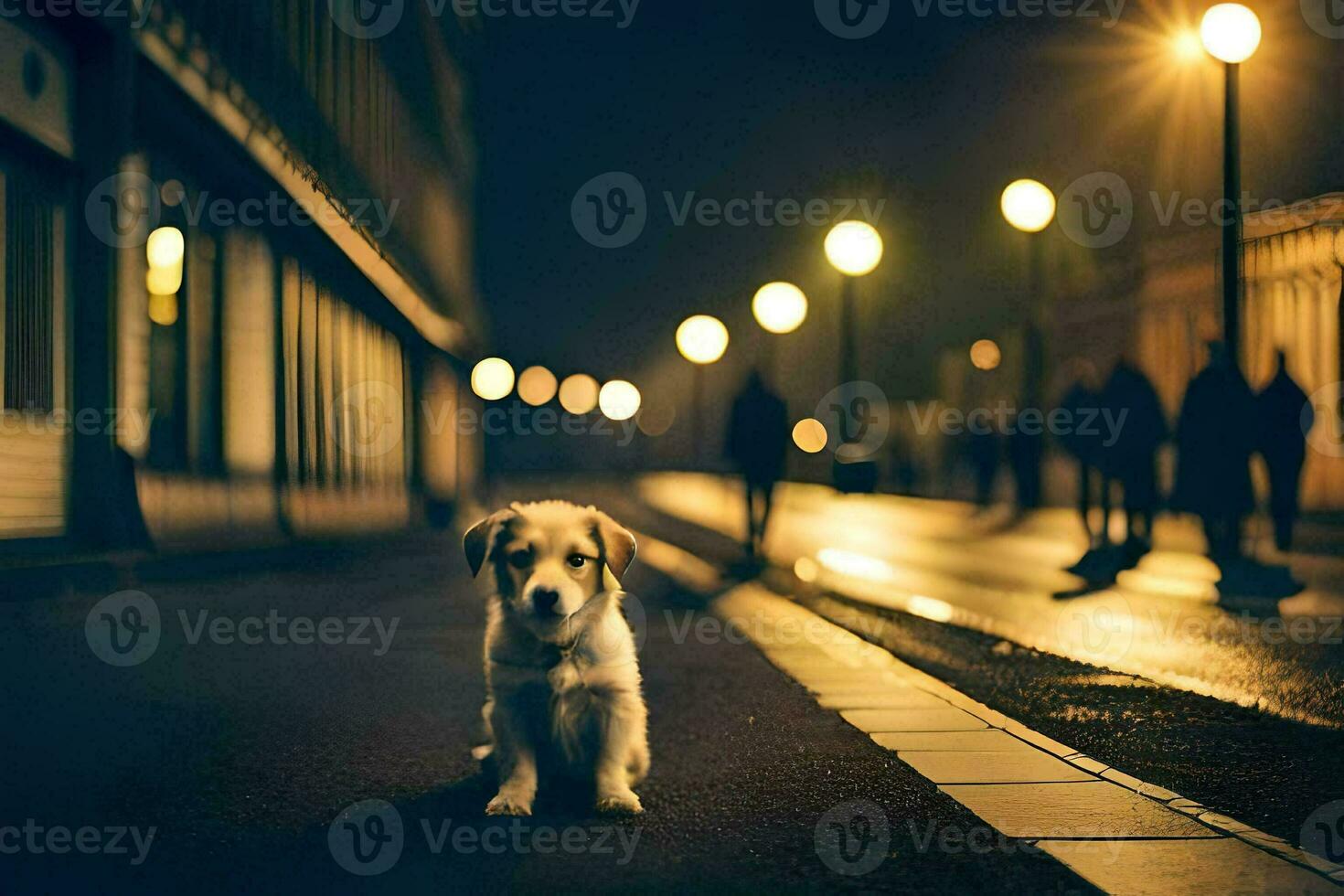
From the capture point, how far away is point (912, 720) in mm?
6035

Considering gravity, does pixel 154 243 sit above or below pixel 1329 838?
above

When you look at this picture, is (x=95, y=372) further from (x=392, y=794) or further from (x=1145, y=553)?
(x=1145, y=553)

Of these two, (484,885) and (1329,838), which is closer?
(484,885)

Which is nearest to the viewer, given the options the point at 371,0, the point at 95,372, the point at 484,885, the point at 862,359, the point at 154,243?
the point at 484,885

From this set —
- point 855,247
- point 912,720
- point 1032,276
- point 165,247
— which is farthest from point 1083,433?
point 165,247

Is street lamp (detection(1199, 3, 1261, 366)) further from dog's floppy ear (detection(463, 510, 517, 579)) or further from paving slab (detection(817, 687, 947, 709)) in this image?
dog's floppy ear (detection(463, 510, 517, 579))

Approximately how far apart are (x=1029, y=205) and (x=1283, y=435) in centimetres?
781

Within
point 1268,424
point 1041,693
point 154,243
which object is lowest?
point 1041,693

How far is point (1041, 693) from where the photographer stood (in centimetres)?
679

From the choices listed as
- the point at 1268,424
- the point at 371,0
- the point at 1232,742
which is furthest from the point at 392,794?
the point at 371,0

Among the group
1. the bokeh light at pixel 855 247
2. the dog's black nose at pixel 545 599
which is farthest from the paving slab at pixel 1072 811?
the bokeh light at pixel 855 247

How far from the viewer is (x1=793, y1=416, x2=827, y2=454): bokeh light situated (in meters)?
71.9

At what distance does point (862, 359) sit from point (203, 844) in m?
50.5

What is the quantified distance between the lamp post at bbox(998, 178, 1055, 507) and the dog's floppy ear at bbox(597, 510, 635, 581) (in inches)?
689
